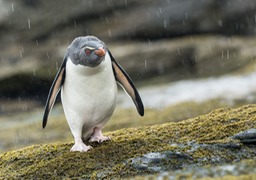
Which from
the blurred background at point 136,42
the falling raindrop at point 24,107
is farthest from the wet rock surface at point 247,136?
the falling raindrop at point 24,107

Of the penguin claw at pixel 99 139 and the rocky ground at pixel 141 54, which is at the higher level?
the penguin claw at pixel 99 139

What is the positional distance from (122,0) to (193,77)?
15.9 feet

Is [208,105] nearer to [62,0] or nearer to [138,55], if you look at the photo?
[138,55]

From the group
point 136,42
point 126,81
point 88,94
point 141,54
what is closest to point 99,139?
point 88,94

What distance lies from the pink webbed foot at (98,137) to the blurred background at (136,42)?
37.6 ft

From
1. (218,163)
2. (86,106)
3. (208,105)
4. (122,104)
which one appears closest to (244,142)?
(218,163)

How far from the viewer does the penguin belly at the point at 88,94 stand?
4.79 metres

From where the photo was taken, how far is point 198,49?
19.8 meters

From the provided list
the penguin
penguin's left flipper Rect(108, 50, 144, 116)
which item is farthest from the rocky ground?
the penguin

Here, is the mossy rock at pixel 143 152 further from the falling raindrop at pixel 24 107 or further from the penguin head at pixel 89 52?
the falling raindrop at pixel 24 107

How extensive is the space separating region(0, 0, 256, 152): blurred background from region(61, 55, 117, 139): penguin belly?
1161cm

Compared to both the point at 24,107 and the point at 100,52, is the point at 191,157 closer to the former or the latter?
the point at 100,52

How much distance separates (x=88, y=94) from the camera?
4824mm

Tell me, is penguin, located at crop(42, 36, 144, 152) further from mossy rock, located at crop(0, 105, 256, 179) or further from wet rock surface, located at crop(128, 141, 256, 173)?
wet rock surface, located at crop(128, 141, 256, 173)
